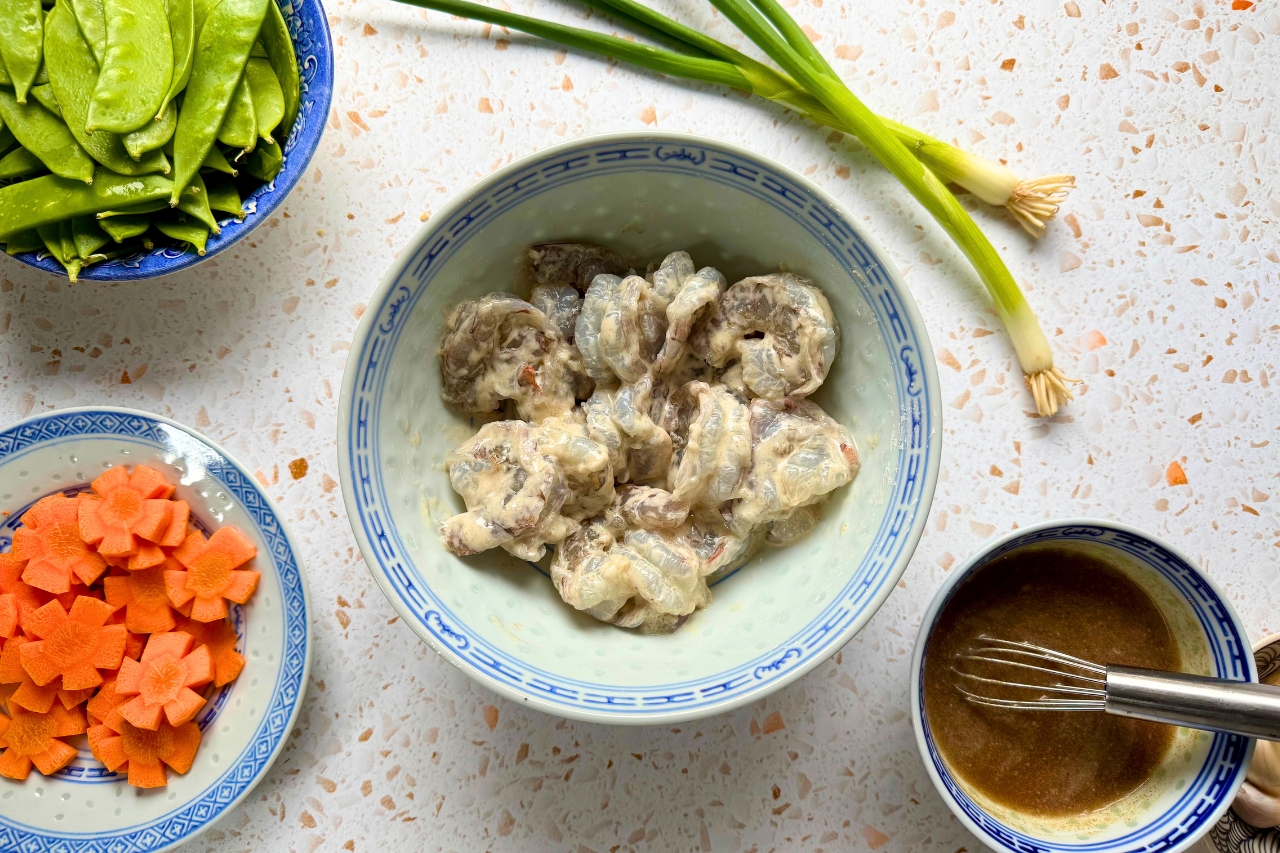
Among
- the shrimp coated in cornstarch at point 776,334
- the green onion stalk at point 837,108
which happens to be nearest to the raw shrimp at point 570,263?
the shrimp coated in cornstarch at point 776,334

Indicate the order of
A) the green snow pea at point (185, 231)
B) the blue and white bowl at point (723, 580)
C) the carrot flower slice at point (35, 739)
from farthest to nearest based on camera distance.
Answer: the carrot flower slice at point (35, 739), the green snow pea at point (185, 231), the blue and white bowl at point (723, 580)

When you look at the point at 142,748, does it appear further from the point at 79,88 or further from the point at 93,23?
the point at 93,23

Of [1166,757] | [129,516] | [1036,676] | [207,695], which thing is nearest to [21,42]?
[129,516]

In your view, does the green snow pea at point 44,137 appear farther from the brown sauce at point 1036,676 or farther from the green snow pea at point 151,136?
the brown sauce at point 1036,676

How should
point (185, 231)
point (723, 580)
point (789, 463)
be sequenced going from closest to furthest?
point (789, 463) < point (723, 580) < point (185, 231)

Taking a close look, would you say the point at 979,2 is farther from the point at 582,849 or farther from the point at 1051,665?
the point at 582,849

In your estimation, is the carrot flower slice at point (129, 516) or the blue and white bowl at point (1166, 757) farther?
the carrot flower slice at point (129, 516)
